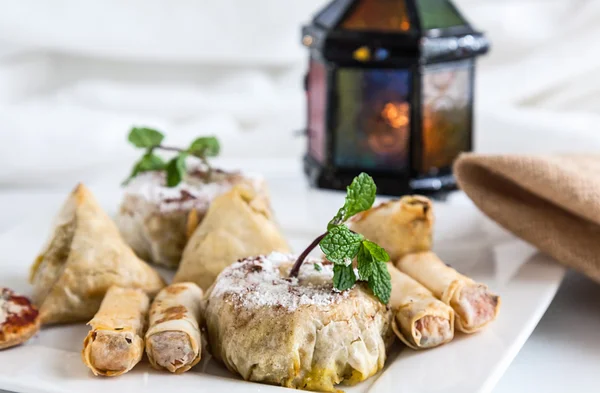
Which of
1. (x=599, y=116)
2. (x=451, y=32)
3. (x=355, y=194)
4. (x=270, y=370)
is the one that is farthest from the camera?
(x=599, y=116)

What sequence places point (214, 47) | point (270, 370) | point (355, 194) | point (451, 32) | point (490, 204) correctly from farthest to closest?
point (214, 47)
point (451, 32)
point (490, 204)
point (355, 194)
point (270, 370)

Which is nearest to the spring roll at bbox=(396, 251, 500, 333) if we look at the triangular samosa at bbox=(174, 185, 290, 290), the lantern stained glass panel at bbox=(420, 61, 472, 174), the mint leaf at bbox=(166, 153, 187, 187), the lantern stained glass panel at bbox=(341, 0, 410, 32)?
the triangular samosa at bbox=(174, 185, 290, 290)

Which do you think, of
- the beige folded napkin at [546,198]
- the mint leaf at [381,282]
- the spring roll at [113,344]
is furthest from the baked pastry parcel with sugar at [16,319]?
the beige folded napkin at [546,198]

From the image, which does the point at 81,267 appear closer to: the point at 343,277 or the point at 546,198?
the point at 343,277

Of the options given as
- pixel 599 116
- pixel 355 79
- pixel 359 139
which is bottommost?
pixel 599 116

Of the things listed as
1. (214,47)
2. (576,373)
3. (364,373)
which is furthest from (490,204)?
(214,47)

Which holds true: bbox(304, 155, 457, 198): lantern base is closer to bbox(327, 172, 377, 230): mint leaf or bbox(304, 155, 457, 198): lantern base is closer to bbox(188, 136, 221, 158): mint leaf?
bbox(188, 136, 221, 158): mint leaf

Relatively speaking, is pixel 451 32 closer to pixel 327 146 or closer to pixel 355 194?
pixel 327 146

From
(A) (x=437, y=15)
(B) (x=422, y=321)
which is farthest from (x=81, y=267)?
(A) (x=437, y=15)
